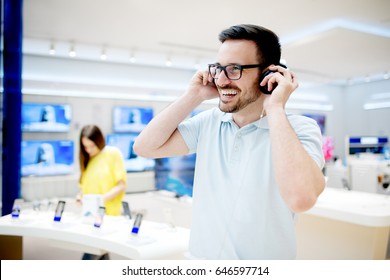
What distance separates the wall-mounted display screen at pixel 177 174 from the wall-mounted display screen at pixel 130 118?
1175 mm

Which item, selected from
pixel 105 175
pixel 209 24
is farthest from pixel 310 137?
pixel 209 24

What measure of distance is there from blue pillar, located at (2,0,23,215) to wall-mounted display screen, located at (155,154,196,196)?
1724 millimetres

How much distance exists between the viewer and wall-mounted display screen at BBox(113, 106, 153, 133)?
5.63m

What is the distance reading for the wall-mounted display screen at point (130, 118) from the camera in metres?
5.63

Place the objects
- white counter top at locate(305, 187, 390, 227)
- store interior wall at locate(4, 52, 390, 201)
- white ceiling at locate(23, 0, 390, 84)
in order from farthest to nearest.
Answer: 1. store interior wall at locate(4, 52, 390, 201)
2. white ceiling at locate(23, 0, 390, 84)
3. white counter top at locate(305, 187, 390, 227)

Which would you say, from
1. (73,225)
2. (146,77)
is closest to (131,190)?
(146,77)

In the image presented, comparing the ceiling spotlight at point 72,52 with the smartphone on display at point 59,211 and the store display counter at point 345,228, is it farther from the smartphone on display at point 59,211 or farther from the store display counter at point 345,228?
the store display counter at point 345,228

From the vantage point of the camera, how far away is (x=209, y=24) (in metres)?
4.16

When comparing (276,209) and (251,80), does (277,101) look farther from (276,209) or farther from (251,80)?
(276,209)

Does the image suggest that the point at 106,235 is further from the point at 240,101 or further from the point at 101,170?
the point at 240,101

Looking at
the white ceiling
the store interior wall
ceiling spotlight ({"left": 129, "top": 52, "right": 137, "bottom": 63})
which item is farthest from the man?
ceiling spotlight ({"left": 129, "top": 52, "right": 137, "bottom": 63})

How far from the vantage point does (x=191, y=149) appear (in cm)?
130

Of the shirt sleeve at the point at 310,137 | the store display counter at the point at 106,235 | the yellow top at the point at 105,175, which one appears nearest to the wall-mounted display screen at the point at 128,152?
the yellow top at the point at 105,175

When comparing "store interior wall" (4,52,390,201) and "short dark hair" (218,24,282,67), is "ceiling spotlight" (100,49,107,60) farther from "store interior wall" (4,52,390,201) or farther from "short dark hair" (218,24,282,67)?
"short dark hair" (218,24,282,67)
